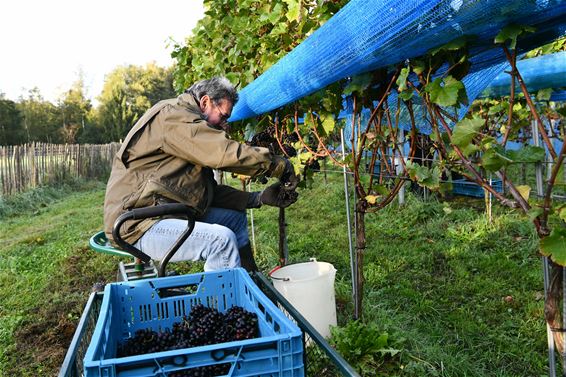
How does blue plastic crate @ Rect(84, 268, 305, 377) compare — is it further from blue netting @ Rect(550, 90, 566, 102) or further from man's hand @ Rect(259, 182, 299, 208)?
blue netting @ Rect(550, 90, 566, 102)

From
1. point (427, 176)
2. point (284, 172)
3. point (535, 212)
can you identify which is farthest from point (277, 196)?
point (535, 212)

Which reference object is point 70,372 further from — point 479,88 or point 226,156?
point 479,88

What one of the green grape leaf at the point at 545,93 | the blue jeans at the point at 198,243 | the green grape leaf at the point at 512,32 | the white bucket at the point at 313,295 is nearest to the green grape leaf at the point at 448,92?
the green grape leaf at the point at 512,32

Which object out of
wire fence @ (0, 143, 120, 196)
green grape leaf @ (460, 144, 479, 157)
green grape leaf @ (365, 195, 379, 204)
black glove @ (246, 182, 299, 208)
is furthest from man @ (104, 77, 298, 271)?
wire fence @ (0, 143, 120, 196)

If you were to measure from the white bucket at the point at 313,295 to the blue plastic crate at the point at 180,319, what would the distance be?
0.95 meters

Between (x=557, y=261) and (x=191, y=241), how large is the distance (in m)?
1.68

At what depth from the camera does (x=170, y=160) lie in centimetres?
283

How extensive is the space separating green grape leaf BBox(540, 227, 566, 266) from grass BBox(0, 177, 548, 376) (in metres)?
1.51

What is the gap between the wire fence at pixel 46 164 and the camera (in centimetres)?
1316

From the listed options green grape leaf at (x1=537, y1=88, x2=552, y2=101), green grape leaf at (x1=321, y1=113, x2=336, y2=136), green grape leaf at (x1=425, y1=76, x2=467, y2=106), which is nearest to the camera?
green grape leaf at (x1=425, y1=76, x2=467, y2=106)

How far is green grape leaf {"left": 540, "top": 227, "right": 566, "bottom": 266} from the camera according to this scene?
155cm

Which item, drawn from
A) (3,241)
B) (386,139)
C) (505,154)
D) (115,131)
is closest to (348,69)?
(386,139)

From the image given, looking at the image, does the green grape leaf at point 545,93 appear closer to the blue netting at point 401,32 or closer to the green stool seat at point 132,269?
the blue netting at point 401,32

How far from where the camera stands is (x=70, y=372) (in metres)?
1.49
